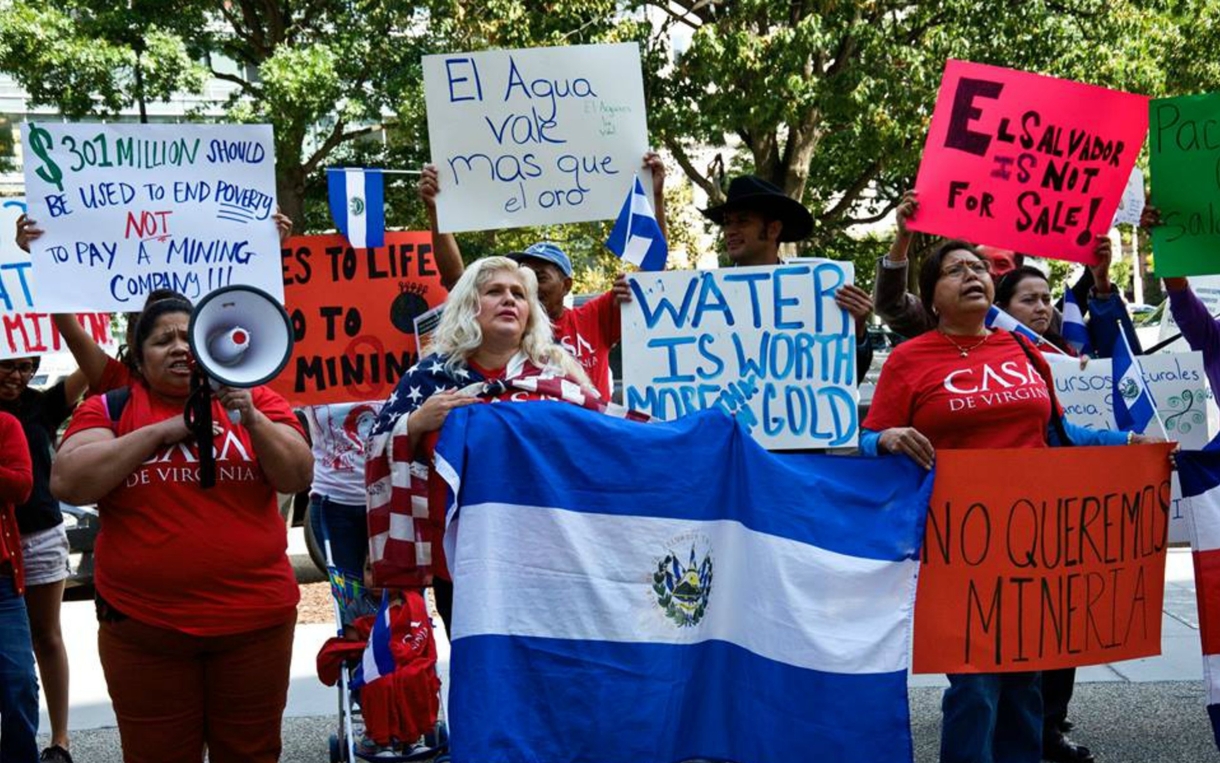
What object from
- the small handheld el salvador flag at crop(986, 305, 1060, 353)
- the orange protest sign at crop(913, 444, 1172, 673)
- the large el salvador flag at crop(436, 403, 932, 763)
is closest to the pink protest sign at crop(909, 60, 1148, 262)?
the small handheld el salvador flag at crop(986, 305, 1060, 353)

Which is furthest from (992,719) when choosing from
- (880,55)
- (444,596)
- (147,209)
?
(880,55)

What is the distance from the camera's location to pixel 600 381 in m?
5.29

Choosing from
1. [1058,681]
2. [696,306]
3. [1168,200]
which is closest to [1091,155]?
[1168,200]

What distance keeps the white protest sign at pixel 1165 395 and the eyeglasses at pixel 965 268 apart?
1.12 metres

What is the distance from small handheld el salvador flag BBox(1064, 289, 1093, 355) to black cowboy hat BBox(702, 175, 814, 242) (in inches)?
45.5

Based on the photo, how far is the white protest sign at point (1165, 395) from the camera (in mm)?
5574

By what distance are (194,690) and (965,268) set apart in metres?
2.65

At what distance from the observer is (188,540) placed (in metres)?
3.88

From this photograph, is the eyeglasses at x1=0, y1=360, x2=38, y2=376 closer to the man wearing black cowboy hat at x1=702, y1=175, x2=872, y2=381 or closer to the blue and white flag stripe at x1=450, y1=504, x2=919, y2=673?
the blue and white flag stripe at x1=450, y1=504, x2=919, y2=673

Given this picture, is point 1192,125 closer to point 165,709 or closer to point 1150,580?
point 1150,580

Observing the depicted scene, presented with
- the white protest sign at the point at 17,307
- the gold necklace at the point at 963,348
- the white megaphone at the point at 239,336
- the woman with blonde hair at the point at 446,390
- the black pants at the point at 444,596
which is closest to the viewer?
the white megaphone at the point at 239,336

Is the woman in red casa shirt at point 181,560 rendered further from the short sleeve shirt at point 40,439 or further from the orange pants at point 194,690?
the short sleeve shirt at point 40,439

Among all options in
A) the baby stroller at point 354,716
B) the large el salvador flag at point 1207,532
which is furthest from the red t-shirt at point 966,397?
the baby stroller at point 354,716

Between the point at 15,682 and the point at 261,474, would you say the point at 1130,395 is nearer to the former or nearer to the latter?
the point at 261,474
